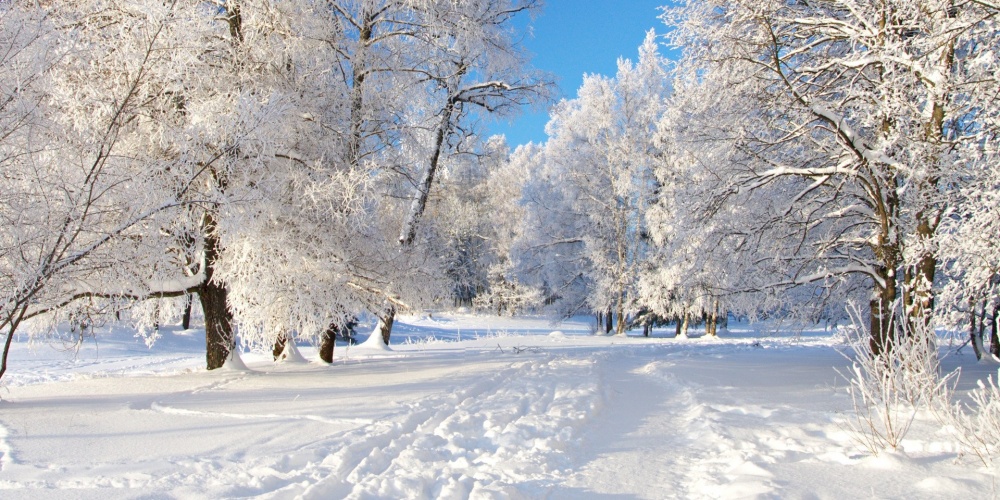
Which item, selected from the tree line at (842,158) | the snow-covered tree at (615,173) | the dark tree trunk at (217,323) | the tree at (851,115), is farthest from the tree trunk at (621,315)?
the dark tree trunk at (217,323)

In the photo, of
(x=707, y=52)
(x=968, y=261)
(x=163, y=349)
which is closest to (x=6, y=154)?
(x=707, y=52)

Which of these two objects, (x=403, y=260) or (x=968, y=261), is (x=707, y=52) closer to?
(x=968, y=261)

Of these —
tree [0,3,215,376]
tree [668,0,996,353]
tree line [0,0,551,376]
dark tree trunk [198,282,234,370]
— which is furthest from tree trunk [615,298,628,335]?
tree [0,3,215,376]

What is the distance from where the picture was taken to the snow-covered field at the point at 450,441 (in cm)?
369

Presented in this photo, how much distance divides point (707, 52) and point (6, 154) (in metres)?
8.10

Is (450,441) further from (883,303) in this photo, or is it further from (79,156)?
(883,303)

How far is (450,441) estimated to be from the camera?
496 cm

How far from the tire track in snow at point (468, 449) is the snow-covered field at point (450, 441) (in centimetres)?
2

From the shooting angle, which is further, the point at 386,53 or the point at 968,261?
the point at 386,53

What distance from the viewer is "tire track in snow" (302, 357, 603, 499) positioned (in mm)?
3717

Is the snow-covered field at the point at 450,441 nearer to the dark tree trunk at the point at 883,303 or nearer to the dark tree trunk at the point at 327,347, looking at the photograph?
the dark tree trunk at the point at 883,303

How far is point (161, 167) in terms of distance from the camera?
657cm

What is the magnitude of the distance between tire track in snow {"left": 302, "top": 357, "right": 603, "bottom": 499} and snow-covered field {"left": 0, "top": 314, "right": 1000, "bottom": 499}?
0.07ft

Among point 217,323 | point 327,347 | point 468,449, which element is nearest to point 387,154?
point 327,347
